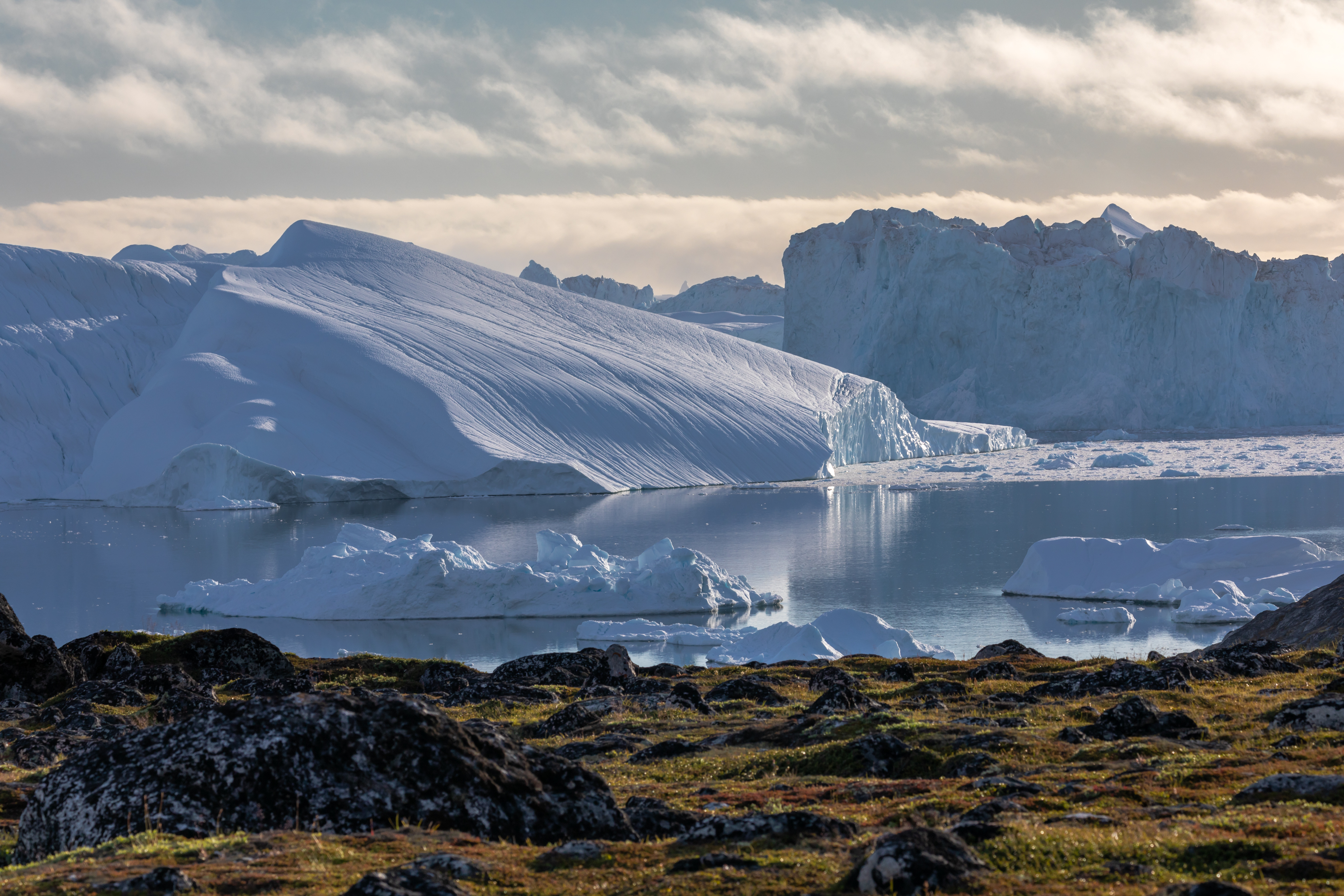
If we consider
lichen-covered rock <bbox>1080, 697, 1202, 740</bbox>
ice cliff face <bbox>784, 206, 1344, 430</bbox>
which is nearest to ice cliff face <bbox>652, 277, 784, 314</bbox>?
ice cliff face <bbox>784, 206, 1344, 430</bbox>

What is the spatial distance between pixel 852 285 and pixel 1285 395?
39.2 metres

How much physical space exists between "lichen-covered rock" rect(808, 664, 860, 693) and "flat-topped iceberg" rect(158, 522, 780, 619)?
11331 mm

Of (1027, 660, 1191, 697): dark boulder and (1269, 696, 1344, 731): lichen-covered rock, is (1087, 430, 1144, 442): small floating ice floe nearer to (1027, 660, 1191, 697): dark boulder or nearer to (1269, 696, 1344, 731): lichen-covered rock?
(1027, 660, 1191, 697): dark boulder

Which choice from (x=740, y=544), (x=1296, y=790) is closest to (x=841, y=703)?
(x=1296, y=790)

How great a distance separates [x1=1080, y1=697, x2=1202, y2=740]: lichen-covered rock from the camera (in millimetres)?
10023

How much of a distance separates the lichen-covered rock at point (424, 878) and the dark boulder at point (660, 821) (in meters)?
1.42

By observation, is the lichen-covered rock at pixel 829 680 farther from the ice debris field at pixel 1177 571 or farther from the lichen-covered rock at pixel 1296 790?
the ice debris field at pixel 1177 571

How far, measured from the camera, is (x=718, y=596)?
93.9 ft

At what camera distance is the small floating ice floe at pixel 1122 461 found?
66625 millimetres

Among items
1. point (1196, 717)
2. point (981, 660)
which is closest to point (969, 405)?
point (981, 660)

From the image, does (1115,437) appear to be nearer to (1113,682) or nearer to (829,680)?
(829,680)

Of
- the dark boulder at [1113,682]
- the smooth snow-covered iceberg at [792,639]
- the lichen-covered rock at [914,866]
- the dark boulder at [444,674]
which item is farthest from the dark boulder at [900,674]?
the lichen-covered rock at [914,866]

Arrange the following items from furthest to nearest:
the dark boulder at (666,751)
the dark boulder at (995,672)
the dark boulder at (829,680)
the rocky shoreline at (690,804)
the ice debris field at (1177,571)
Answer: the ice debris field at (1177,571)
the dark boulder at (995,672)
the dark boulder at (829,680)
the dark boulder at (666,751)
the rocky shoreline at (690,804)

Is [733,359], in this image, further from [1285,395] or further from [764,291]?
[764,291]
